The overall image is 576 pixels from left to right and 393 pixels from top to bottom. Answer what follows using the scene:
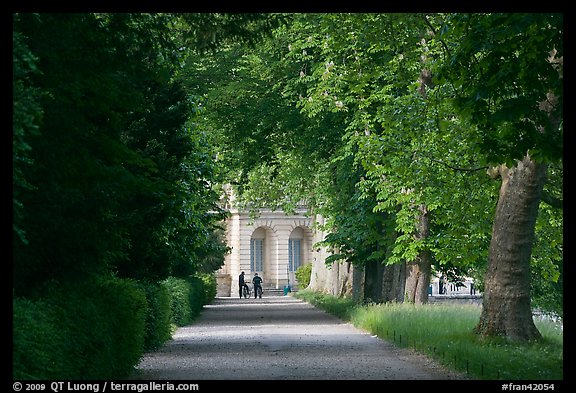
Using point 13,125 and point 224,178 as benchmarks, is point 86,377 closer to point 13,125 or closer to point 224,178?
point 13,125

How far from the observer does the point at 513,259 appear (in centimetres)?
2327

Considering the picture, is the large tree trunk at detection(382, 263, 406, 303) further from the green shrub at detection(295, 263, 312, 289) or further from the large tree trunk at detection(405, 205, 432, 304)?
the green shrub at detection(295, 263, 312, 289)

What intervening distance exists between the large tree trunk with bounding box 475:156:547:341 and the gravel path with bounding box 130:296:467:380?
5.95ft

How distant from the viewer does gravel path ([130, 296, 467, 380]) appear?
722 inches

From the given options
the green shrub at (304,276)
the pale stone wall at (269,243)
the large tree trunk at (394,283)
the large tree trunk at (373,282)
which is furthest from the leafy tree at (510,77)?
the pale stone wall at (269,243)

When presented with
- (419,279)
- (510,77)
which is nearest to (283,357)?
(510,77)

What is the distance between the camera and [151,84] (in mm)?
26250

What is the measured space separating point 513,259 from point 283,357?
181 inches

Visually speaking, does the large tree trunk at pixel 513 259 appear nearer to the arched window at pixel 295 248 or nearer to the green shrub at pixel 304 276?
the green shrub at pixel 304 276

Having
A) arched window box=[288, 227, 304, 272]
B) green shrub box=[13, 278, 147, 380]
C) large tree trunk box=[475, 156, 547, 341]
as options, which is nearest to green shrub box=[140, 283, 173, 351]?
green shrub box=[13, 278, 147, 380]

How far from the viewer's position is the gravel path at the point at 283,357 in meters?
18.3

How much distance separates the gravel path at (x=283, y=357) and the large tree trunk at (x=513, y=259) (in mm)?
1813

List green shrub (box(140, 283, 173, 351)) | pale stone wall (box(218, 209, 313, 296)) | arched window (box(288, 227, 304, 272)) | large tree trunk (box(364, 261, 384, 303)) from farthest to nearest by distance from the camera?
arched window (box(288, 227, 304, 272)) → pale stone wall (box(218, 209, 313, 296)) → large tree trunk (box(364, 261, 384, 303)) → green shrub (box(140, 283, 173, 351))

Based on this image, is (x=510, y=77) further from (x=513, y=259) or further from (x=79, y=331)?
(x=513, y=259)
